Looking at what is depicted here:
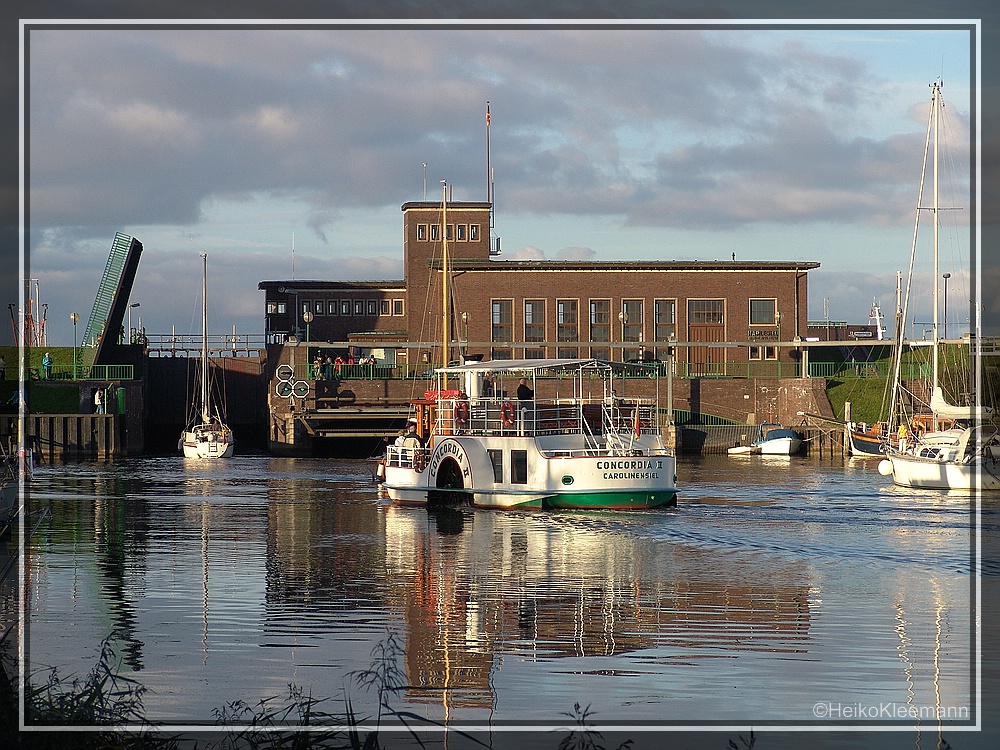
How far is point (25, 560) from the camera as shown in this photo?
26031 mm

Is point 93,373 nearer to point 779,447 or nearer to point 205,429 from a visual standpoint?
point 205,429

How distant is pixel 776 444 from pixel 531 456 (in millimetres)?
→ 37637

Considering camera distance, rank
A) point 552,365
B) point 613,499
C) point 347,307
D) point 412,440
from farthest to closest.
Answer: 1. point 347,307
2. point 412,440
3. point 552,365
4. point 613,499

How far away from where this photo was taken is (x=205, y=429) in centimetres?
7569

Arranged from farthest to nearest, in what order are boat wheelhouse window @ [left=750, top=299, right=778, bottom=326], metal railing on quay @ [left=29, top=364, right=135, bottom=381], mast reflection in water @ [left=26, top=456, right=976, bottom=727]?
boat wheelhouse window @ [left=750, top=299, right=778, bottom=326] < metal railing on quay @ [left=29, top=364, right=135, bottom=381] < mast reflection in water @ [left=26, top=456, right=976, bottom=727]

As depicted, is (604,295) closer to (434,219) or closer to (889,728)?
(434,219)

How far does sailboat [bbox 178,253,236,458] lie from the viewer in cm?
7162

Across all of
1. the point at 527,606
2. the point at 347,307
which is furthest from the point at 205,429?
the point at 527,606

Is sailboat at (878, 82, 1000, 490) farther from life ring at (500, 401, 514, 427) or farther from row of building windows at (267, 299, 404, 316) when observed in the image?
row of building windows at (267, 299, 404, 316)

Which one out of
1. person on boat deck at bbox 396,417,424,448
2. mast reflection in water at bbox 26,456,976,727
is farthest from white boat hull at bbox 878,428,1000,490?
person on boat deck at bbox 396,417,424,448

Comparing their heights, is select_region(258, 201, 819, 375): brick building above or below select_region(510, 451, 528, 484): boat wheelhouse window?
above

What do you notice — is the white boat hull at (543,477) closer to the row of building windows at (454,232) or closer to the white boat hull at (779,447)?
the white boat hull at (779,447)

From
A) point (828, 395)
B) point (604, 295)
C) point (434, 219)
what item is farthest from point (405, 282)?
point (828, 395)

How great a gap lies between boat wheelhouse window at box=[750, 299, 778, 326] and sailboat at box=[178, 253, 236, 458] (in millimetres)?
35904
